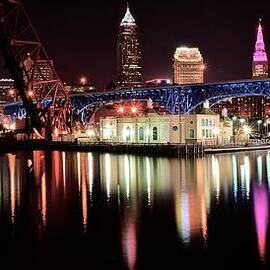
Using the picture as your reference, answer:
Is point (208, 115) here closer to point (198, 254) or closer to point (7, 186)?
point (7, 186)

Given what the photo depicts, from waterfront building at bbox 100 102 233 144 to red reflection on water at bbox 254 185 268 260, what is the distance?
3201cm

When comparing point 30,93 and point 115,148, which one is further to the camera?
point 30,93

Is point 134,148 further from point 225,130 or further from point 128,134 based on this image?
point 225,130

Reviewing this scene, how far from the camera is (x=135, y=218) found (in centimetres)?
2512

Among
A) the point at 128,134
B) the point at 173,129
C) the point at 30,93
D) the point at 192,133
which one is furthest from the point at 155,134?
the point at 30,93

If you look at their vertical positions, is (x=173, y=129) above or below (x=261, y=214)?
above

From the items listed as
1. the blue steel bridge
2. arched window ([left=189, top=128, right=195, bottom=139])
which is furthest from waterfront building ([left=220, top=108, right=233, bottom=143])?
the blue steel bridge

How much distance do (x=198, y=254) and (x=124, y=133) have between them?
178 feet

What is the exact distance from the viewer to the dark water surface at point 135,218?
752 inches

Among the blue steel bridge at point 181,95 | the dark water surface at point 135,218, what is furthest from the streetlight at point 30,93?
the dark water surface at point 135,218

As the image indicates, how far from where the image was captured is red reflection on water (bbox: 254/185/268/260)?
20.7 metres

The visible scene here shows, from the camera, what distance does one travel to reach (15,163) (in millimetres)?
51062

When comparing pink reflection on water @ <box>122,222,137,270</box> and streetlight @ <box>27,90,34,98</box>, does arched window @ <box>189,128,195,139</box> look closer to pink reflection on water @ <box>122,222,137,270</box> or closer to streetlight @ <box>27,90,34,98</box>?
streetlight @ <box>27,90,34,98</box>

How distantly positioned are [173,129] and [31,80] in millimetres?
17828
